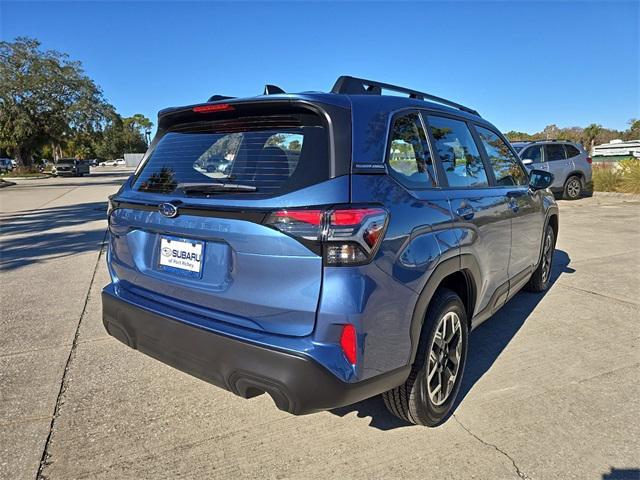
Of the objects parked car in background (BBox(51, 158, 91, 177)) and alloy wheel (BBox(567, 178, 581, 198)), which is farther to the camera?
parked car in background (BBox(51, 158, 91, 177))

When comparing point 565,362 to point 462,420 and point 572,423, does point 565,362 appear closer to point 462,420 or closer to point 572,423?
point 572,423

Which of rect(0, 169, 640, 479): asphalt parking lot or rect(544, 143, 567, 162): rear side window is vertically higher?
rect(544, 143, 567, 162): rear side window

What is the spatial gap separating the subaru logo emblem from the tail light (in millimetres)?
634

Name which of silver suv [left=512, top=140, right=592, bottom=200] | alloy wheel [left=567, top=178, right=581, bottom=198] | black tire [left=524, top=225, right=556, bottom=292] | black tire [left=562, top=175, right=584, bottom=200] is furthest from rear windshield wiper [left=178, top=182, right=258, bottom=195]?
alloy wheel [left=567, top=178, right=581, bottom=198]

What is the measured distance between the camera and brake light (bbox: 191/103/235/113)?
7.64 ft

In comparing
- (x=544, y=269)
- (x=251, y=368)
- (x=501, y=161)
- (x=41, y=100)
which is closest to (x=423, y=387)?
(x=251, y=368)

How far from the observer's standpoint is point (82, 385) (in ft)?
10.0

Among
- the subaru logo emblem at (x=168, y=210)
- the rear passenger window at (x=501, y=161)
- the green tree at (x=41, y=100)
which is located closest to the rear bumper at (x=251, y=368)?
the subaru logo emblem at (x=168, y=210)

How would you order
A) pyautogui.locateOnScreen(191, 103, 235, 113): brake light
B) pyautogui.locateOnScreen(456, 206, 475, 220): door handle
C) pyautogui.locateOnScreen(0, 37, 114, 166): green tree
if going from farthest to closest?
pyautogui.locateOnScreen(0, 37, 114, 166): green tree → pyautogui.locateOnScreen(456, 206, 475, 220): door handle → pyautogui.locateOnScreen(191, 103, 235, 113): brake light

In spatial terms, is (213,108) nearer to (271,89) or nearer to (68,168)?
(271,89)

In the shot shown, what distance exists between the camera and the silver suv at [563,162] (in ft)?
44.7

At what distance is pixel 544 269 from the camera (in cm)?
505

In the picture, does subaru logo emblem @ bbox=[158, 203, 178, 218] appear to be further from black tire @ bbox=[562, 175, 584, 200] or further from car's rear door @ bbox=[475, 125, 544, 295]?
black tire @ bbox=[562, 175, 584, 200]

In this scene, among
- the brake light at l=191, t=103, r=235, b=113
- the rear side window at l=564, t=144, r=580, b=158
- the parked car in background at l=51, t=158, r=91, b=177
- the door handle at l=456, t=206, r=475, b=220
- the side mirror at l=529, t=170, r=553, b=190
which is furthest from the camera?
the parked car in background at l=51, t=158, r=91, b=177
